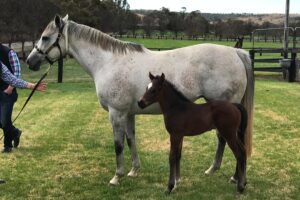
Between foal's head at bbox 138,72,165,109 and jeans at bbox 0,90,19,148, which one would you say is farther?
jeans at bbox 0,90,19,148

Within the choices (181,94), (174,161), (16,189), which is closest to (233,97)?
(181,94)

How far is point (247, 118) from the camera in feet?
17.1

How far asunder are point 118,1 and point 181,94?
9528 centimetres

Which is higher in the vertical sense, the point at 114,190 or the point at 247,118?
the point at 247,118

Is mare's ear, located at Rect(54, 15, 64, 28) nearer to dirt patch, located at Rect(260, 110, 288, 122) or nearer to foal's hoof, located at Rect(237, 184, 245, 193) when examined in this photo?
foal's hoof, located at Rect(237, 184, 245, 193)

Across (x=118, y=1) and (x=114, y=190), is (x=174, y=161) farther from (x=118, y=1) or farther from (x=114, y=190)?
(x=118, y=1)

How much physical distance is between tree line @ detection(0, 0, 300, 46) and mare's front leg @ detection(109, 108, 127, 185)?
86.1ft

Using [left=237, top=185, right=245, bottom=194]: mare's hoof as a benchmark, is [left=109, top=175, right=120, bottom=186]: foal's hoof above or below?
below

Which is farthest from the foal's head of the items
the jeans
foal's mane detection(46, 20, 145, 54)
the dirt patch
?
the dirt patch

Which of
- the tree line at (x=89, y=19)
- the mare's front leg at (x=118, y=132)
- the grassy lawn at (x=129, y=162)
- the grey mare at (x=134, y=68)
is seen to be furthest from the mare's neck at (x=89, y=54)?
the tree line at (x=89, y=19)

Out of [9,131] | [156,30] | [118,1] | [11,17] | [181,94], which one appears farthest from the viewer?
[156,30]

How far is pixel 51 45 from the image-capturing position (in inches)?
229

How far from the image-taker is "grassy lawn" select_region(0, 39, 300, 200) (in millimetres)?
5352

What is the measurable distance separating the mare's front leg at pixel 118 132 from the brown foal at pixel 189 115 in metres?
0.75
